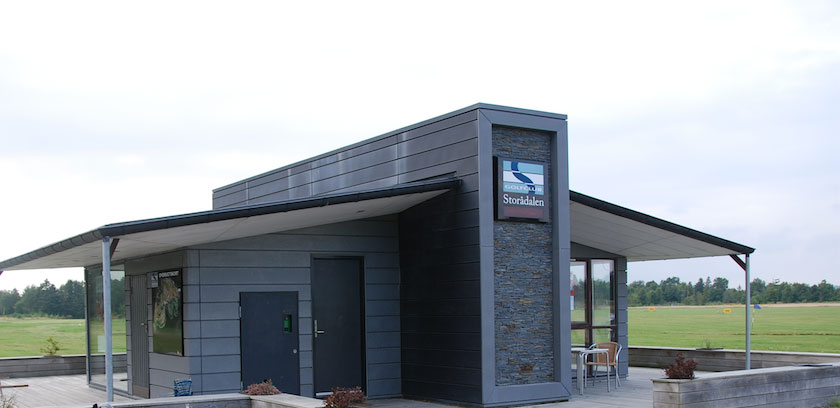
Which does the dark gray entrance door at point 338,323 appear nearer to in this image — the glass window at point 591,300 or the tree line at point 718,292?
the glass window at point 591,300

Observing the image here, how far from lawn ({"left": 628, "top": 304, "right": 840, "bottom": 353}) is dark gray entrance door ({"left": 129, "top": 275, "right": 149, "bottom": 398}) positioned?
2206 cm

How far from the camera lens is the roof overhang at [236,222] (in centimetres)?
880

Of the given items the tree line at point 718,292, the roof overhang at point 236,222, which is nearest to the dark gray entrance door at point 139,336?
the roof overhang at point 236,222

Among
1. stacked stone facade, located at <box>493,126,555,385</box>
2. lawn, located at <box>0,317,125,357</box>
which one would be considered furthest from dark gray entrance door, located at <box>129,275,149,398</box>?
lawn, located at <box>0,317,125,357</box>

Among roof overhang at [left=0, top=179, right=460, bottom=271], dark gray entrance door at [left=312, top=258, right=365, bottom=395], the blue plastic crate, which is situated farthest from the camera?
dark gray entrance door at [left=312, top=258, right=365, bottom=395]

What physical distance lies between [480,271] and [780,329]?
124ft

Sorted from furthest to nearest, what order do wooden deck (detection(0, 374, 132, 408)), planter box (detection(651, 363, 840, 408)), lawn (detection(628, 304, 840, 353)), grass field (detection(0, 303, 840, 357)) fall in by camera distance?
lawn (detection(628, 304, 840, 353)) → grass field (detection(0, 303, 840, 357)) → wooden deck (detection(0, 374, 132, 408)) → planter box (detection(651, 363, 840, 408))

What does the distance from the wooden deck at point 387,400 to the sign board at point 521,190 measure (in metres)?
2.52

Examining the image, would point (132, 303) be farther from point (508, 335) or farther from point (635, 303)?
point (635, 303)

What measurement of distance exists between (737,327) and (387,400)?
4150 centimetres

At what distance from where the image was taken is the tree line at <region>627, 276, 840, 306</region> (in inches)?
2457

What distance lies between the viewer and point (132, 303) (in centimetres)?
1305

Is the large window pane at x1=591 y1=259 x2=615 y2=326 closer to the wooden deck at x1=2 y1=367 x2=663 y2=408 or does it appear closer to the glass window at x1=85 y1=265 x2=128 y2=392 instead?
the wooden deck at x1=2 y1=367 x2=663 y2=408

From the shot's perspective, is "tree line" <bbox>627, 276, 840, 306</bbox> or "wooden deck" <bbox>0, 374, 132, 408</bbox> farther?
Answer: "tree line" <bbox>627, 276, 840, 306</bbox>
